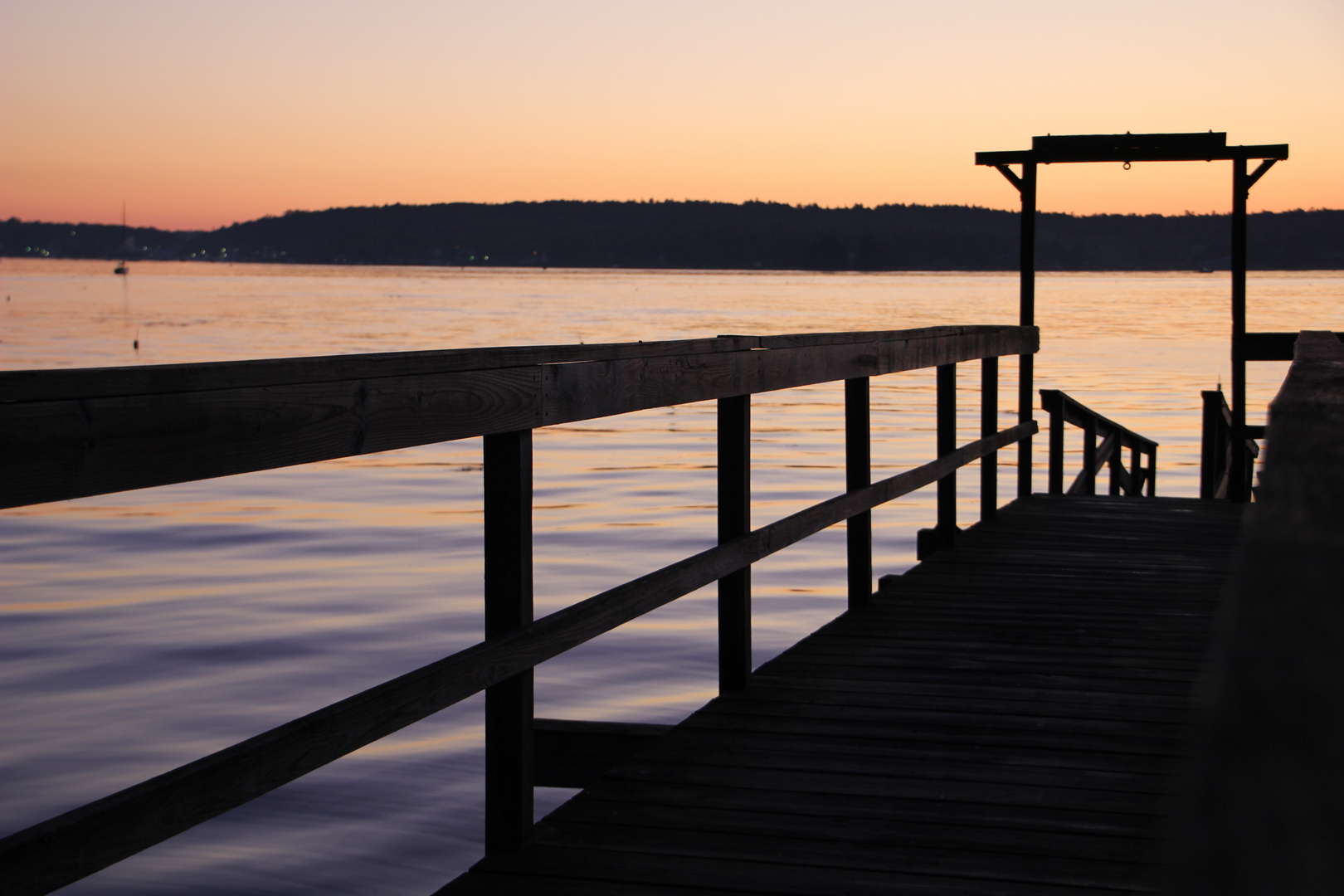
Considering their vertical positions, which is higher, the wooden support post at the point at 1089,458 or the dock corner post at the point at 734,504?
the dock corner post at the point at 734,504

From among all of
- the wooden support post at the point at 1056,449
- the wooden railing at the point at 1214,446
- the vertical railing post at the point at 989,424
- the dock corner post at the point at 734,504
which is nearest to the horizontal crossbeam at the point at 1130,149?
the wooden support post at the point at 1056,449

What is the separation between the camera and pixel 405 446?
256 centimetres

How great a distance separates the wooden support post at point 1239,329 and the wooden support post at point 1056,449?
1.56 metres

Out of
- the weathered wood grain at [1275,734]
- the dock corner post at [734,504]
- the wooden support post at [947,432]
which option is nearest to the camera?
the weathered wood grain at [1275,734]

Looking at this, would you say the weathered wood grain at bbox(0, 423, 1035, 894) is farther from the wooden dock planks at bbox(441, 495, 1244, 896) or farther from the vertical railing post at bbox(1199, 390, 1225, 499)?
the vertical railing post at bbox(1199, 390, 1225, 499)

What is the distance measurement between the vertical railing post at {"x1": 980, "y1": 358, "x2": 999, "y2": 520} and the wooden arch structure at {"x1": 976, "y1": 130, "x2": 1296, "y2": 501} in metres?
1.04

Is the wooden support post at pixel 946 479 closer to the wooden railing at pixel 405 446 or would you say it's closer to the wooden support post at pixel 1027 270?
the wooden railing at pixel 405 446

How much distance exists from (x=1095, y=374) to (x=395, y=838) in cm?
4388

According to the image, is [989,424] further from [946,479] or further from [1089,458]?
[1089,458]

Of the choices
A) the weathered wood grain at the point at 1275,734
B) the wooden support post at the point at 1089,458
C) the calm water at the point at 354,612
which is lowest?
the calm water at the point at 354,612

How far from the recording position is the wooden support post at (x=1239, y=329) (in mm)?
9797

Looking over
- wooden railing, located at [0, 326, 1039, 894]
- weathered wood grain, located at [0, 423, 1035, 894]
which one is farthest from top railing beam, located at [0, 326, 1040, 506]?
weathered wood grain, located at [0, 423, 1035, 894]

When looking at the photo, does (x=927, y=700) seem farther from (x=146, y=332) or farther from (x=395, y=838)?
(x=146, y=332)

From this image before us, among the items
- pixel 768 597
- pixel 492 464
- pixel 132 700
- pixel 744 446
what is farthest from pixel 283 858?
pixel 768 597
